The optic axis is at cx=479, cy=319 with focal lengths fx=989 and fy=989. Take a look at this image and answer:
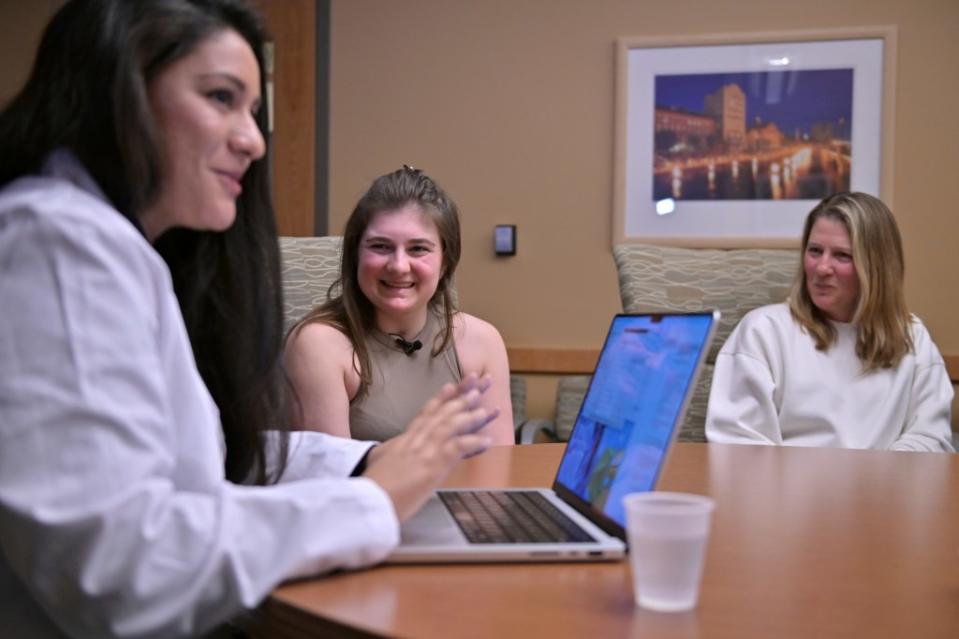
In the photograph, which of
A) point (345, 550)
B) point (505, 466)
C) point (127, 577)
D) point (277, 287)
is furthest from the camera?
point (505, 466)

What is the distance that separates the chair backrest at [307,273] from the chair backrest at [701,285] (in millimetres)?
932

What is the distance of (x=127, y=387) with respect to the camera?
0.83 m

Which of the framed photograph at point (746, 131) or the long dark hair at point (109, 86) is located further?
the framed photograph at point (746, 131)

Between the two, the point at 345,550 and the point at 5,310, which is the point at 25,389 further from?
the point at 345,550

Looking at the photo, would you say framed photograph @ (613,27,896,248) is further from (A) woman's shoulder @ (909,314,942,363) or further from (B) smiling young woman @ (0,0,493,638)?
(B) smiling young woman @ (0,0,493,638)

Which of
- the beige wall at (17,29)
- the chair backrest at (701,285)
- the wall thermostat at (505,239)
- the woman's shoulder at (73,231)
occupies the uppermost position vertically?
the beige wall at (17,29)

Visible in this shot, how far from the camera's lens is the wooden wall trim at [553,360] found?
3.94m

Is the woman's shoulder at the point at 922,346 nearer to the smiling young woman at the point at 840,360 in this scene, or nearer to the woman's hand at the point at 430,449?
the smiling young woman at the point at 840,360

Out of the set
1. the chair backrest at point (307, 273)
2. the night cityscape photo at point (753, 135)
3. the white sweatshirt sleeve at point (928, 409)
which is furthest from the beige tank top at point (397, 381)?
the night cityscape photo at point (753, 135)

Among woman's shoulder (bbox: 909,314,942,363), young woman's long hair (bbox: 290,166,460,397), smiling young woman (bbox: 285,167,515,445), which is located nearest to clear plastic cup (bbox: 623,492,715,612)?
smiling young woman (bbox: 285,167,515,445)

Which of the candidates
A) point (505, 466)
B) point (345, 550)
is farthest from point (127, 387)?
point (505, 466)

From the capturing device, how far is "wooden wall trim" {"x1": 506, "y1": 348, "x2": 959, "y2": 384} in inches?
155

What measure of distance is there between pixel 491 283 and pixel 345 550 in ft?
10.4

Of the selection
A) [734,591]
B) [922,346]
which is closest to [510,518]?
[734,591]
